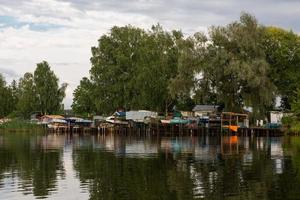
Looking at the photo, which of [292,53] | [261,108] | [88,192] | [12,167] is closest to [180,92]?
[261,108]

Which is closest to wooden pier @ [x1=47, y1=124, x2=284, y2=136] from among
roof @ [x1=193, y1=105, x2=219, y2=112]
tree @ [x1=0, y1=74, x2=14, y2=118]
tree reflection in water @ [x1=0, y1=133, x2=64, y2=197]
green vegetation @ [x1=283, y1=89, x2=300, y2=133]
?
green vegetation @ [x1=283, y1=89, x2=300, y2=133]

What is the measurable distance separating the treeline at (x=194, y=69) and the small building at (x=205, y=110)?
1222 millimetres

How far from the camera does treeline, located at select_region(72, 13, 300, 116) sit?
83688mm

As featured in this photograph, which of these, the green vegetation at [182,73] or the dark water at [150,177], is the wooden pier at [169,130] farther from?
the dark water at [150,177]

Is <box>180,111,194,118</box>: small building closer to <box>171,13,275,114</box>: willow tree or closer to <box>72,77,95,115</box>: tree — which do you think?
<box>171,13,275,114</box>: willow tree

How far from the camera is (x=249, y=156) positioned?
4466 centimetres

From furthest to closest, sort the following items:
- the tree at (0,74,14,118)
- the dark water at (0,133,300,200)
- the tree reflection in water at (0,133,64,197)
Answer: the tree at (0,74,14,118) < the tree reflection in water at (0,133,64,197) < the dark water at (0,133,300,200)

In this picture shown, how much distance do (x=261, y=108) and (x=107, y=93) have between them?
3085cm

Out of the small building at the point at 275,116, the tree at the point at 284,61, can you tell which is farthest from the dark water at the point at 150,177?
the small building at the point at 275,116

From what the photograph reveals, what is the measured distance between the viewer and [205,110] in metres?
92.9

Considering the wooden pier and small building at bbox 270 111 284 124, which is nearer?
the wooden pier

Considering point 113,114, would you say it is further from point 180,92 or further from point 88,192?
point 88,192

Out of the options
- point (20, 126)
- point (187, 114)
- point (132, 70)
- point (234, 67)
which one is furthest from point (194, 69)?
point (20, 126)

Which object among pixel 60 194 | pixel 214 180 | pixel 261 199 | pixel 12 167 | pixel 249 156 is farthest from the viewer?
pixel 249 156
